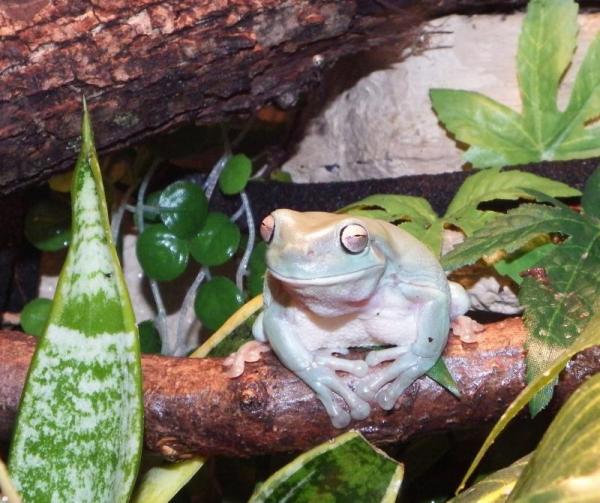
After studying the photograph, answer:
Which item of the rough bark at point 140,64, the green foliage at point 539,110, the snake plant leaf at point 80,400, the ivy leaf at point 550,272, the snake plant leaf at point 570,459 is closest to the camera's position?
the snake plant leaf at point 570,459

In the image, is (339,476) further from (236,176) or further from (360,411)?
(236,176)

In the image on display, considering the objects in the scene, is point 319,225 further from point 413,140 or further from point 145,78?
point 413,140

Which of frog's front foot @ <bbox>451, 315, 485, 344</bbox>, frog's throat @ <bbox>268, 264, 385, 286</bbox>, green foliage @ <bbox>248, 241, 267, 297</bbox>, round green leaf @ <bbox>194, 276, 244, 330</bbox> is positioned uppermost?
frog's throat @ <bbox>268, 264, 385, 286</bbox>

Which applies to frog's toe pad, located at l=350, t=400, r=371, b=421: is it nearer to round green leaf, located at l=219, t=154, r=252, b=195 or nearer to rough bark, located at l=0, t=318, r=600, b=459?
rough bark, located at l=0, t=318, r=600, b=459

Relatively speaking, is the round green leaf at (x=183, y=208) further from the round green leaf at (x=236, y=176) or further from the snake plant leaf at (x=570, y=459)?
the snake plant leaf at (x=570, y=459)

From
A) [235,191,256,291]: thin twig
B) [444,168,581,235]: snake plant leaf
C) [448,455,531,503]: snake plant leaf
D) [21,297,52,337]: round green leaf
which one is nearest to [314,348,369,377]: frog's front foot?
[448,455,531,503]: snake plant leaf

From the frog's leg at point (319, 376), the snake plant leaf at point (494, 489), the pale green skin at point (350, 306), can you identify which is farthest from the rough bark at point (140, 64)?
the snake plant leaf at point (494, 489)
